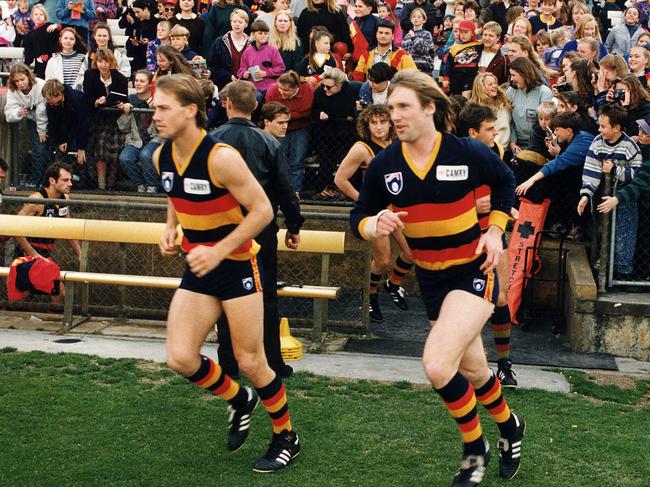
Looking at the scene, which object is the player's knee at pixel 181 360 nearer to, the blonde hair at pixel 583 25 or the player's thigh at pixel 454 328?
the player's thigh at pixel 454 328

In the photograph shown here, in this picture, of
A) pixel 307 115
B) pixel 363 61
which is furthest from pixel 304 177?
pixel 363 61

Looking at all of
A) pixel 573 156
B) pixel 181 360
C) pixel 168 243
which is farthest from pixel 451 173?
pixel 573 156

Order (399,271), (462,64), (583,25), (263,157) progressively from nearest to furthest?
(263,157) → (399,271) → (462,64) → (583,25)

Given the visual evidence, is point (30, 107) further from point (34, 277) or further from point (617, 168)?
point (617, 168)

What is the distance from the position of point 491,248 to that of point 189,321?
5.58 ft

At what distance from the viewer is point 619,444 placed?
21.2 ft

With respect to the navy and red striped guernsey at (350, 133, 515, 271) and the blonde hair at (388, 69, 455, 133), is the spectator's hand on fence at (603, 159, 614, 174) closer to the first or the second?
the navy and red striped guernsey at (350, 133, 515, 271)

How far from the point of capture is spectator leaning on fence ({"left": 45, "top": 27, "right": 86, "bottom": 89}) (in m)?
12.2

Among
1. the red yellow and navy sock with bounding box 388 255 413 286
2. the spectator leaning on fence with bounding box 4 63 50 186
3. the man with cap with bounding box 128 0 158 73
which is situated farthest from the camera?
the man with cap with bounding box 128 0 158 73

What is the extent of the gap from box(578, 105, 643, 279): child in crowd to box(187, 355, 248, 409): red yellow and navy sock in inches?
161

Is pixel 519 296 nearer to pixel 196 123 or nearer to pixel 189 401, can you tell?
pixel 189 401

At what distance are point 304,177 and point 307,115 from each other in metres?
0.73

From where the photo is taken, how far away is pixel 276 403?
6.04m

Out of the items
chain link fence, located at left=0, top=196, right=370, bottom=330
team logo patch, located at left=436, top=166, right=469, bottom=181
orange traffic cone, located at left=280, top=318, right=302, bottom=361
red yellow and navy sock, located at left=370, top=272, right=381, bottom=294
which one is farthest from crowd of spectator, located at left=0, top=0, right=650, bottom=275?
team logo patch, located at left=436, top=166, right=469, bottom=181
